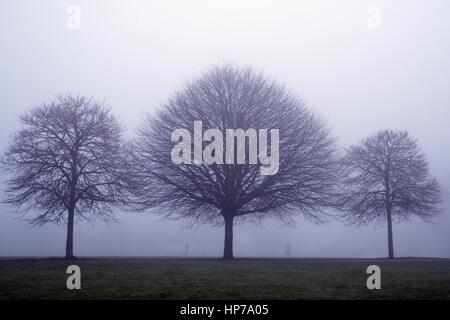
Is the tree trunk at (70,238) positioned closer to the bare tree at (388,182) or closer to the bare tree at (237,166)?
the bare tree at (237,166)

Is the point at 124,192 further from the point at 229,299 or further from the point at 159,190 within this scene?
the point at 229,299

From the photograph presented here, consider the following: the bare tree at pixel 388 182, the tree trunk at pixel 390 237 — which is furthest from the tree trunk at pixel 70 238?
the tree trunk at pixel 390 237

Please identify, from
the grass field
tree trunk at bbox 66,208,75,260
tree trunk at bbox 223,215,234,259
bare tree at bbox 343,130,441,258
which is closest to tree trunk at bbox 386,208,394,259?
bare tree at bbox 343,130,441,258

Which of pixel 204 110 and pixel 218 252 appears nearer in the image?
pixel 204 110

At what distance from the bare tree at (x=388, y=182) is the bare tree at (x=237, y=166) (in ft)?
19.8

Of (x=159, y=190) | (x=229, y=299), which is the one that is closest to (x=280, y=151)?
(x=159, y=190)

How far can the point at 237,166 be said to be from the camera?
1044 inches

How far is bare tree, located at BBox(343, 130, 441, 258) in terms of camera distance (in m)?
32.5

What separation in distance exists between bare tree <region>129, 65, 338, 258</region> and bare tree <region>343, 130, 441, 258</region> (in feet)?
19.8

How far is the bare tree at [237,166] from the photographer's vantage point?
26.7m

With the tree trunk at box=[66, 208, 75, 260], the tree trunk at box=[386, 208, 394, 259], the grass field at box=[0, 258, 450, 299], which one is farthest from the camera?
the tree trunk at box=[386, 208, 394, 259]

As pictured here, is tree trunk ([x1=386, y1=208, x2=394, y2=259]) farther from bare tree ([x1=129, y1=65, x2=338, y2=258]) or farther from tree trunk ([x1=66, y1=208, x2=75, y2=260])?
tree trunk ([x1=66, y1=208, x2=75, y2=260])
